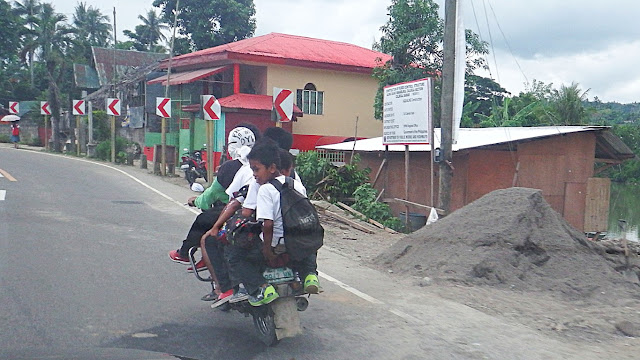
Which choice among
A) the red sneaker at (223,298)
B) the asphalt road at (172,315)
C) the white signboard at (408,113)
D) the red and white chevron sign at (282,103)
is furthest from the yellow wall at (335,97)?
the red sneaker at (223,298)

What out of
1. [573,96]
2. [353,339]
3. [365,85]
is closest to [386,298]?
[353,339]

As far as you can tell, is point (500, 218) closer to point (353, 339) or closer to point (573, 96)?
point (353, 339)

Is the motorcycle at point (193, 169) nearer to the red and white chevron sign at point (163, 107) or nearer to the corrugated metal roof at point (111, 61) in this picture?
the red and white chevron sign at point (163, 107)

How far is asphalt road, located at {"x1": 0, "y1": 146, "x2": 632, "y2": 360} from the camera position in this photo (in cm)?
544

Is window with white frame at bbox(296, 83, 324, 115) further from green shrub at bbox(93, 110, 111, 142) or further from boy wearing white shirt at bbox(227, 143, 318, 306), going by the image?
boy wearing white shirt at bbox(227, 143, 318, 306)

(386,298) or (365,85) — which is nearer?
(386,298)

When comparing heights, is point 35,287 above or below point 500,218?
below

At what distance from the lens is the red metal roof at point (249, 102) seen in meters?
24.2

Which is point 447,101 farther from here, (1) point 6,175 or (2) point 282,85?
(2) point 282,85

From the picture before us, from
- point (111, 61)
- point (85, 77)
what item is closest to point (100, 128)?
point (85, 77)

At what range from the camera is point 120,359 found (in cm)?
504

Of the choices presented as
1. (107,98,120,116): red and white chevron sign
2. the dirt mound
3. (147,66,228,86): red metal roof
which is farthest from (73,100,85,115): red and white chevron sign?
the dirt mound

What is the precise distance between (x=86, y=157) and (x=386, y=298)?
86.7 feet

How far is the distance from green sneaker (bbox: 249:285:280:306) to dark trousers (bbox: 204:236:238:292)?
592mm
